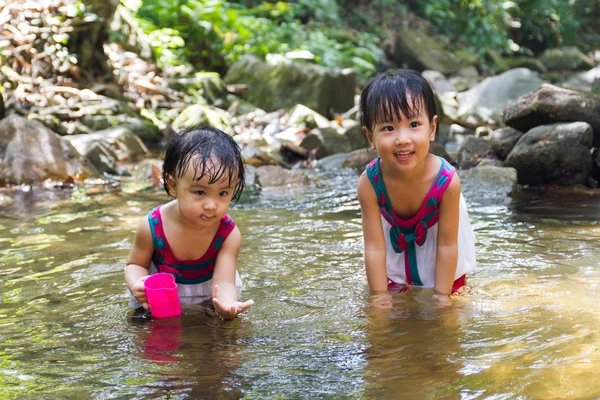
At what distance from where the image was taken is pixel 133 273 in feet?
10.9

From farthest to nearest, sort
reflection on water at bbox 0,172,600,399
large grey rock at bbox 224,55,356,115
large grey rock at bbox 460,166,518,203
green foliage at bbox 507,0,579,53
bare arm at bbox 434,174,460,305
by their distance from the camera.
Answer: green foliage at bbox 507,0,579,53 → large grey rock at bbox 224,55,356,115 → large grey rock at bbox 460,166,518,203 → bare arm at bbox 434,174,460,305 → reflection on water at bbox 0,172,600,399

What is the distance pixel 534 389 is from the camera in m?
2.25

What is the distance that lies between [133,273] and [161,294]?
0.89 feet

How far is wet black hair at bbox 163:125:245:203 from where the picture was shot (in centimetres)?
305

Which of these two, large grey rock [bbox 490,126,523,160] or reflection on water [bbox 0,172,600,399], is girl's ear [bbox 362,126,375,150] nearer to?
reflection on water [bbox 0,172,600,399]

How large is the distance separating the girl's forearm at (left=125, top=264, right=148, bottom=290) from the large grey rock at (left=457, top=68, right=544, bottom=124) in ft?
27.2

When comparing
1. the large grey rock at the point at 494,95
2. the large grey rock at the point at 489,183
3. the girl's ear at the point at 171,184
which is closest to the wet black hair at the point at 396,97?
the girl's ear at the point at 171,184

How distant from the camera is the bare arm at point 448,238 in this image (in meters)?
3.47

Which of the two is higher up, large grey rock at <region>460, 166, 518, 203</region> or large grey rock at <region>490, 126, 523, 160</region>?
large grey rock at <region>490, 126, 523, 160</region>

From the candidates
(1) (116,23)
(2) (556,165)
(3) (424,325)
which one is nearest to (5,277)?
(3) (424,325)

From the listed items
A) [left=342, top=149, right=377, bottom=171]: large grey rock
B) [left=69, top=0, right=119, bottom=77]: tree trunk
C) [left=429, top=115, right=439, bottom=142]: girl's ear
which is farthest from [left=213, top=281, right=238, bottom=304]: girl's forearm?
[left=69, top=0, right=119, bottom=77]: tree trunk

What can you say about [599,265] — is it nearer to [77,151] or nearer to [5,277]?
[5,277]

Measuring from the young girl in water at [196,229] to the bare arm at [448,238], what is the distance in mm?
985

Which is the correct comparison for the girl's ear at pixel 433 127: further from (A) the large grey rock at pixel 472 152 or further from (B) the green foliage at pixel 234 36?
(B) the green foliage at pixel 234 36
